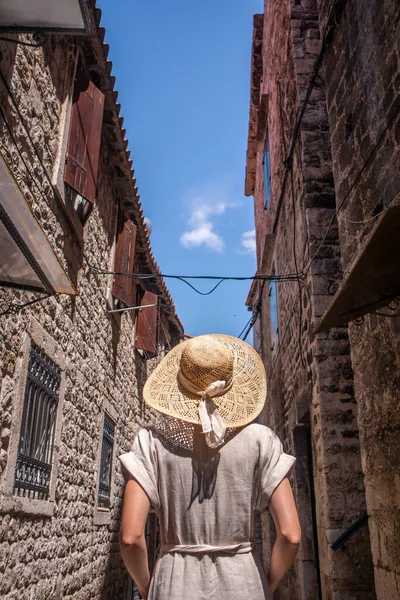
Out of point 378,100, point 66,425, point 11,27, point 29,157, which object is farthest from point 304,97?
point 66,425

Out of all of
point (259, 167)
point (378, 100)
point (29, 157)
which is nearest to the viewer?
point (378, 100)

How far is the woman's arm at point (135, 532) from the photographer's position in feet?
6.36

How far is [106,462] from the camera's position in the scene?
8.45 meters

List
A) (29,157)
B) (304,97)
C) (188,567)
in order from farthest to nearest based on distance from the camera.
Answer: (304,97) → (29,157) → (188,567)

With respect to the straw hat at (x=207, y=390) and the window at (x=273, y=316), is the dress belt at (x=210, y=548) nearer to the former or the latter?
the straw hat at (x=207, y=390)

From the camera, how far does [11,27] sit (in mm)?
3932

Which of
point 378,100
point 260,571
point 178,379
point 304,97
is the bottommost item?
point 260,571

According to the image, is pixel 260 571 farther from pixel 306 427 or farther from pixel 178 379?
pixel 306 427

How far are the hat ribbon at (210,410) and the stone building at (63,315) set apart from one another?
1.74 m

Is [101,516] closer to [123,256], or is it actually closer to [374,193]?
[123,256]

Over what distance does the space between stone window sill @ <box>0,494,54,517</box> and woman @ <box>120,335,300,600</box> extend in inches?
102

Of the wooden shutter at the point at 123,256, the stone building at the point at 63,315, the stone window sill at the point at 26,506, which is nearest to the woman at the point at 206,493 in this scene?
the stone building at the point at 63,315

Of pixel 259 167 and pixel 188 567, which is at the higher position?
pixel 259 167

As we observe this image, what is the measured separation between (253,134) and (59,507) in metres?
10.0
